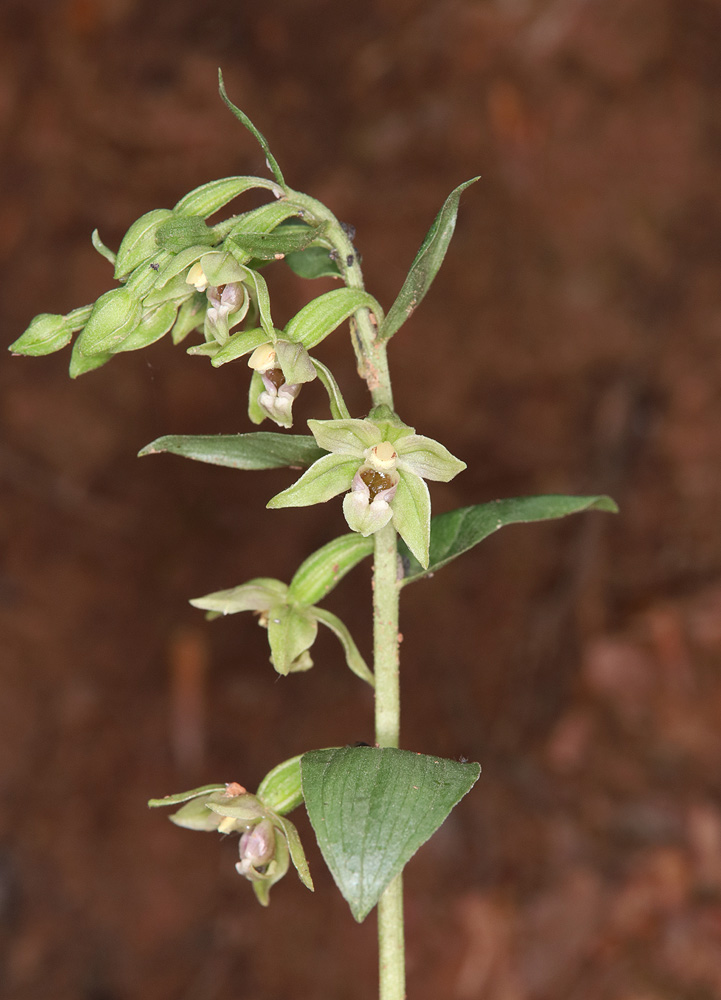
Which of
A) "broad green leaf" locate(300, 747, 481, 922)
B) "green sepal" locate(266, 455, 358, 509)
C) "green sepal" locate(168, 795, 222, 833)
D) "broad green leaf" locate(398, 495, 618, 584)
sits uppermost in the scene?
"green sepal" locate(266, 455, 358, 509)

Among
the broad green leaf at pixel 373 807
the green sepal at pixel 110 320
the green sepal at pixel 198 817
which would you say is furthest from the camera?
the green sepal at pixel 198 817

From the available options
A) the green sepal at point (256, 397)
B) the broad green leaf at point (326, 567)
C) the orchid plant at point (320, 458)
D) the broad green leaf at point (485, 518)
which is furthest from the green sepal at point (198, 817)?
the green sepal at point (256, 397)

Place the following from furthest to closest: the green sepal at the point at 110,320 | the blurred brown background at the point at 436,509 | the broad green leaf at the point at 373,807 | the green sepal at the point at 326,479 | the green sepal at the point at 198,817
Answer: the blurred brown background at the point at 436,509 → the green sepal at the point at 198,817 → the green sepal at the point at 326,479 → the green sepal at the point at 110,320 → the broad green leaf at the point at 373,807

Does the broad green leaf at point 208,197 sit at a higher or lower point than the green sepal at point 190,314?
higher

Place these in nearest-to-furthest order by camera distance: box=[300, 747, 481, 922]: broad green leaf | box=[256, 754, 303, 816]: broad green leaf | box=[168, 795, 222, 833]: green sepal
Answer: box=[300, 747, 481, 922]: broad green leaf → box=[256, 754, 303, 816]: broad green leaf → box=[168, 795, 222, 833]: green sepal

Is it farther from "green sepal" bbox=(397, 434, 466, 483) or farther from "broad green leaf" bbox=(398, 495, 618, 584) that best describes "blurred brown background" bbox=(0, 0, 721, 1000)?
"green sepal" bbox=(397, 434, 466, 483)

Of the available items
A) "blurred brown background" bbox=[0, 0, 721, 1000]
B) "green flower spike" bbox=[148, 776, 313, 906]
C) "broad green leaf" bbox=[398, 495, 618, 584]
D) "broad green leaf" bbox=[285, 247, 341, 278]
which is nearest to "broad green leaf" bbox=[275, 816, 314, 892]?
"green flower spike" bbox=[148, 776, 313, 906]

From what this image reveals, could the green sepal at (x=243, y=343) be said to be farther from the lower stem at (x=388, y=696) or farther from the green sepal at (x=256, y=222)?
the lower stem at (x=388, y=696)

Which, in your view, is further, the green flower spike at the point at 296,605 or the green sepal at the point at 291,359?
the green flower spike at the point at 296,605
